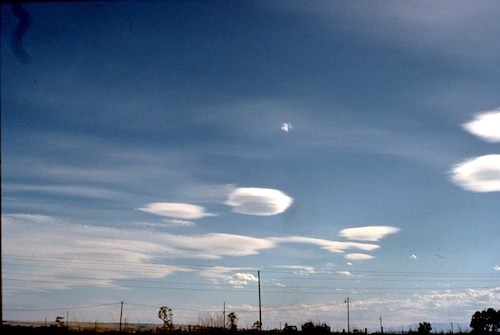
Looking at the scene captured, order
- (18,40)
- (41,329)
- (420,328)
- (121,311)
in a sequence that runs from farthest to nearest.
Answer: (420,328) → (121,311) → (41,329) → (18,40)

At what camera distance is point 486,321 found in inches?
3772

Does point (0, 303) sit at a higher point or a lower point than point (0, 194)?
lower

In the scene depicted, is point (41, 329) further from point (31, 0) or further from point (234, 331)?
point (31, 0)

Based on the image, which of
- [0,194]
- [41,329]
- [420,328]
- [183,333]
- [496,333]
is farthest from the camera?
[420,328]

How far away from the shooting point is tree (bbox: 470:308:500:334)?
9475 cm

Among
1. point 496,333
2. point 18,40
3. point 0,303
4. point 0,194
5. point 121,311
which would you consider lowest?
point 496,333

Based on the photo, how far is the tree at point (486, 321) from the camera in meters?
94.8

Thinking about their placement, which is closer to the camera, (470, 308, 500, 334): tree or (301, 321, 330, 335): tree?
(301, 321, 330, 335): tree

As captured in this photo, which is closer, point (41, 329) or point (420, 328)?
point (41, 329)

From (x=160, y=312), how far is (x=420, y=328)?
56.4 metres

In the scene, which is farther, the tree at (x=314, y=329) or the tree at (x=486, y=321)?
the tree at (x=486, y=321)

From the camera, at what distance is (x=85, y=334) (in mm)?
61156

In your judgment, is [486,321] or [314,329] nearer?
[314,329]

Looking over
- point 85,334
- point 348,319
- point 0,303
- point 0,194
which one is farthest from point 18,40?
point 348,319
